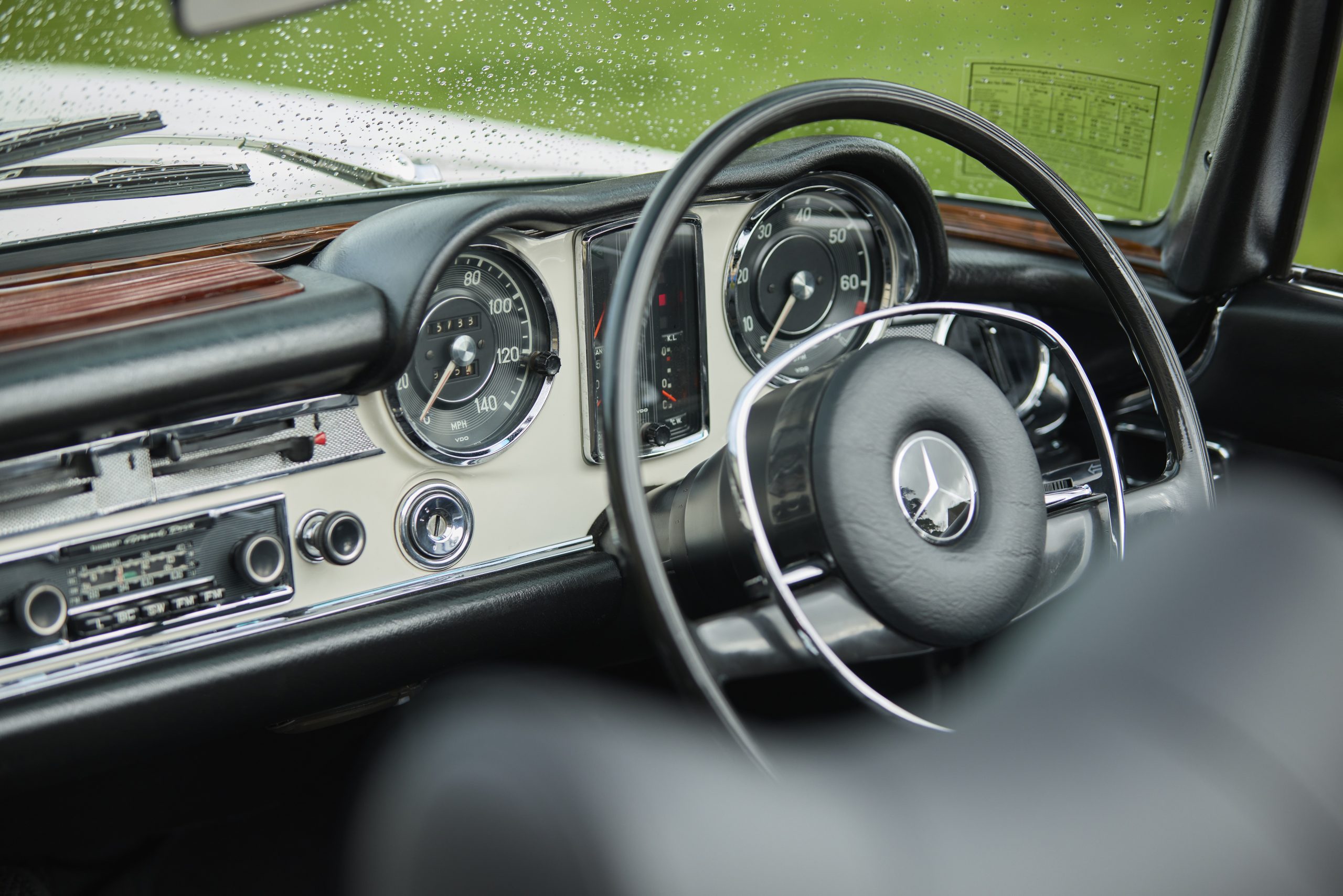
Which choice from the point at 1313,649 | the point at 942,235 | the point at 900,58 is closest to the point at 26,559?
the point at 1313,649

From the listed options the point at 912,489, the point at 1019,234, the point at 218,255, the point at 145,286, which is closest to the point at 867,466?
the point at 912,489

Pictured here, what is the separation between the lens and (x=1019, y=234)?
7.81ft

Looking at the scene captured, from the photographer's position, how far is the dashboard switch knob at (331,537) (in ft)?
5.24

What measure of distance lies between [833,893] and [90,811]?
157cm

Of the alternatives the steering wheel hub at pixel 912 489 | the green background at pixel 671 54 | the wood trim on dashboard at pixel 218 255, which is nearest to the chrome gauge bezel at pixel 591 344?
the wood trim on dashboard at pixel 218 255

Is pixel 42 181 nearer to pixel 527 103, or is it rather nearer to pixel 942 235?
pixel 527 103

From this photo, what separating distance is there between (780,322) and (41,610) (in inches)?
48.7

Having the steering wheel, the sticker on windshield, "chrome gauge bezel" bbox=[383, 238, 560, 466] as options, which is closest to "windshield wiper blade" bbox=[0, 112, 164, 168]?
"chrome gauge bezel" bbox=[383, 238, 560, 466]

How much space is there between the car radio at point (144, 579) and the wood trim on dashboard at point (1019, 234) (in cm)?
147

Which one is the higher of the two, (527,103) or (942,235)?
(527,103)

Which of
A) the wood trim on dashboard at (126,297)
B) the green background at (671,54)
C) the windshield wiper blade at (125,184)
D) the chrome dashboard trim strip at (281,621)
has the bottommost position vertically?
the chrome dashboard trim strip at (281,621)

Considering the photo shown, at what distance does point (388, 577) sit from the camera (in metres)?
1.71

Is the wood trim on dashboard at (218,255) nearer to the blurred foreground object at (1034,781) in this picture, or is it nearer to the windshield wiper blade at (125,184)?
the windshield wiper blade at (125,184)

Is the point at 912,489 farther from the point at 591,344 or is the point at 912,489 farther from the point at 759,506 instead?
the point at 591,344
